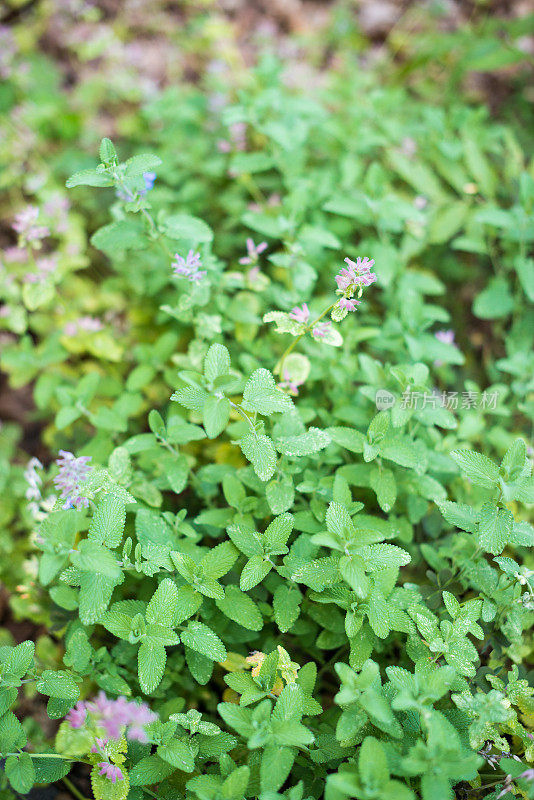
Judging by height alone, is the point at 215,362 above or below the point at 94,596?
above

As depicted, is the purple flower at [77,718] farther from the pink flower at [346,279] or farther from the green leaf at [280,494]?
the pink flower at [346,279]

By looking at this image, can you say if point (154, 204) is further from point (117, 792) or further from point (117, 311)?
point (117, 792)

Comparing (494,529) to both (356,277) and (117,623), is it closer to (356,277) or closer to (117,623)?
(356,277)

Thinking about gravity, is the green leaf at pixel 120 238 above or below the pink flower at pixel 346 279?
above

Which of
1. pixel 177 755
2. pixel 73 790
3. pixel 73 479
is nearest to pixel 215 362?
pixel 73 479

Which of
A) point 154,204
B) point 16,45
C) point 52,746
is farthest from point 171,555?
point 16,45

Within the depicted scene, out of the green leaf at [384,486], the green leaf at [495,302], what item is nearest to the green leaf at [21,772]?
the green leaf at [384,486]
